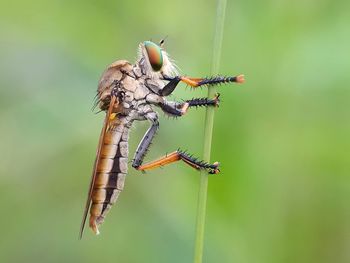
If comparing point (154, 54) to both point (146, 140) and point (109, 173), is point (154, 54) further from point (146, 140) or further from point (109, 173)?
point (109, 173)

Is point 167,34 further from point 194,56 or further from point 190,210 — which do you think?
point 190,210

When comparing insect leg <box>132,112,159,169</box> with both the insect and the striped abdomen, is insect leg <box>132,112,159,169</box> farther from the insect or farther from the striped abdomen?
the striped abdomen

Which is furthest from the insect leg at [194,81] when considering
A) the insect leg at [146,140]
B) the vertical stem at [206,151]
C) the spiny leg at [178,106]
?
the vertical stem at [206,151]

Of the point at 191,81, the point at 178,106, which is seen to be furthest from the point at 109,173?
the point at 191,81

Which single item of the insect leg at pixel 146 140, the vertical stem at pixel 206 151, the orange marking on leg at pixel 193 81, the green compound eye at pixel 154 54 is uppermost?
the green compound eye at pixel 154 54

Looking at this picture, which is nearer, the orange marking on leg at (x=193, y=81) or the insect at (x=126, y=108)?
the orange marking on leg at (x=193, y=81)

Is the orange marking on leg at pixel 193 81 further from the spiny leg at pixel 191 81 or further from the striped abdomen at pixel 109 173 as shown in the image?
the striped abdomen at pixel 109 173

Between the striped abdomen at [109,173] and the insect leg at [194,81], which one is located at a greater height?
the insect leg at [194,81]

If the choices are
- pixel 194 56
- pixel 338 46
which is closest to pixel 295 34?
pixel 338 46


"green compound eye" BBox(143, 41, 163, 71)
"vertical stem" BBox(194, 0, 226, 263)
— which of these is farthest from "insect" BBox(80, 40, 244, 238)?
"vertical stem" BBox(194, 0, 226, 263)
